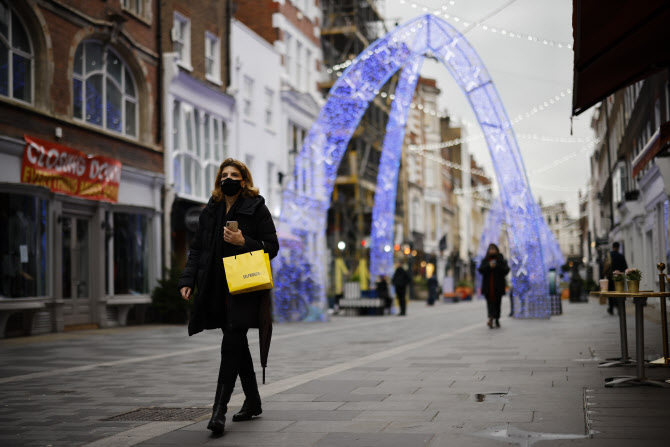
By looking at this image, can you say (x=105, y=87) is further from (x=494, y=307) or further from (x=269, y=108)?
(x=269, y=108)

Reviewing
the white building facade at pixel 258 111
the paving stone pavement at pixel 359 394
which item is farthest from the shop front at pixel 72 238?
the white building facade at pixel 258 111

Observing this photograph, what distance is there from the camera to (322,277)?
2445 cm

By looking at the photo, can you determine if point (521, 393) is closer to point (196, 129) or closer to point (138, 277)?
point (138, 277)

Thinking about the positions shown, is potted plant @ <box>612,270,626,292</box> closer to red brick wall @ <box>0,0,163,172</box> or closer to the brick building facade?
the brick building facade

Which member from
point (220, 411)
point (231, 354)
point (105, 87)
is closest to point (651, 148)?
point (105, 87)

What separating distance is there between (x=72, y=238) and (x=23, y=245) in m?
2.64

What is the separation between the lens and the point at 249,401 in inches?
277

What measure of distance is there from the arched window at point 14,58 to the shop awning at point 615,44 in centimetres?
1342

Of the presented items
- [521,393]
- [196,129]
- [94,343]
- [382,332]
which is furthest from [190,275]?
[196,129]

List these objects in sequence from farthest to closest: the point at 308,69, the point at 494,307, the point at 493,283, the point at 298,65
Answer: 1. the point at 308,69
2. the point at 298,65
3. the point at 494,307
4. the point at 493,283

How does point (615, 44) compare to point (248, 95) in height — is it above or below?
below

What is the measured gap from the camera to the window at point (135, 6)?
81.6 ft

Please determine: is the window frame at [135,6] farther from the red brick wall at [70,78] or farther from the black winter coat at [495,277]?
the black winter coat at [495,277]

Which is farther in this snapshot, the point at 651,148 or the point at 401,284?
the point at 401,284
